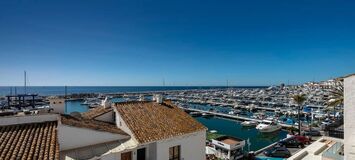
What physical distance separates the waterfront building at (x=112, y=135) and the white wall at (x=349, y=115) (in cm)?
979

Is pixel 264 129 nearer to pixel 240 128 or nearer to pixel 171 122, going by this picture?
pixel 240 128

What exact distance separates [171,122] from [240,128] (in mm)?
44190

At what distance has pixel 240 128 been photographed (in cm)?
5822

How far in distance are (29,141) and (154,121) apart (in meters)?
8.47

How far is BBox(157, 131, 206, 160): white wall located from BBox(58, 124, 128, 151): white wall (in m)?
3.72

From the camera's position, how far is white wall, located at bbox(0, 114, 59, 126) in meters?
12.6

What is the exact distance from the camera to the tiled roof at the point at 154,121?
52.4 feet

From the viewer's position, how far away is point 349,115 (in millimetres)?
11938

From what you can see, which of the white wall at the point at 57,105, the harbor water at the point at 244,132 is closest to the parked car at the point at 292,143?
the harbor water at the point at 244,132

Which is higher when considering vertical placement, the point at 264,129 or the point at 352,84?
the point at 352,84

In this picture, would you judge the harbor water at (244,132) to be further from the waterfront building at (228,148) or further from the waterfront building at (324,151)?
the waterfront building at (324,151)

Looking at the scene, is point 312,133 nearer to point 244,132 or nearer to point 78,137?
point 244,132

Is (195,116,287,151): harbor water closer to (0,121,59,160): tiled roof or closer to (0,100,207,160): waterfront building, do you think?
(0,100,207,160): waterfront building

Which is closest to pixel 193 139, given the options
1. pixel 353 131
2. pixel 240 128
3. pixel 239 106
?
pixel 353 131
